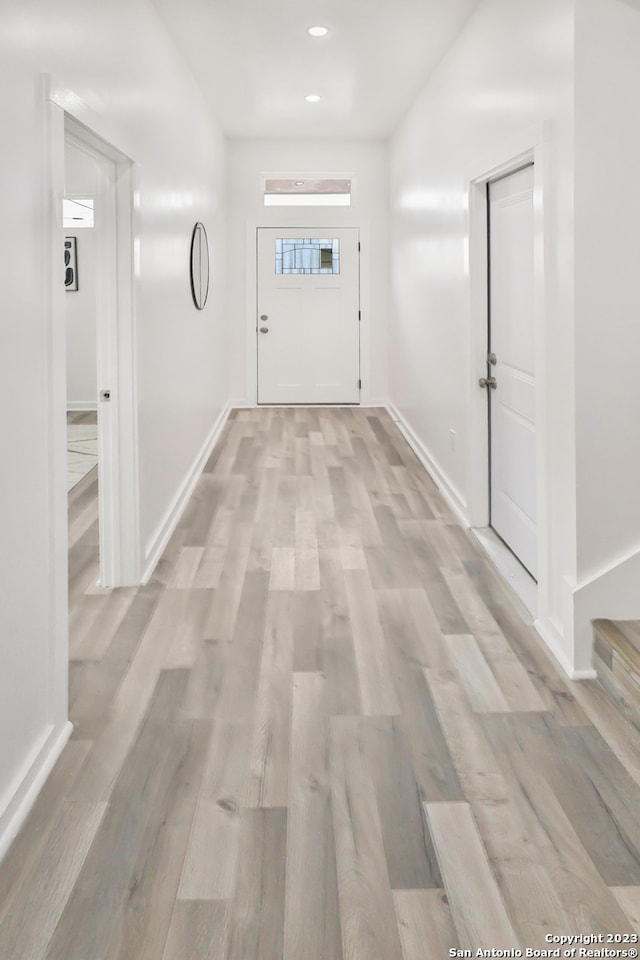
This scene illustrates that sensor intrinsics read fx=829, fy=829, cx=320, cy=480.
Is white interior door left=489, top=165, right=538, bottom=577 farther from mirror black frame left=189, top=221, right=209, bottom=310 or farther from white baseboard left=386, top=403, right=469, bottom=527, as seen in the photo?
mirror black frame left=189, top=221, right=209, bottom=310

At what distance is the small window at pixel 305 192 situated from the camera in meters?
8.39

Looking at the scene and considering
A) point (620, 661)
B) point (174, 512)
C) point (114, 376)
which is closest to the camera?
point (620, 661)

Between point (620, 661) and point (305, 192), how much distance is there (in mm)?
6946

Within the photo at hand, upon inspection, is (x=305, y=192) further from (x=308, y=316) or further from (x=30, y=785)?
(x=30, y=785)

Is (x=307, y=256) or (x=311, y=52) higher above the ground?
(x=311, y=52)

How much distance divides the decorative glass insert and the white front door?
10mm

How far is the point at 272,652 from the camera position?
9.64 ft

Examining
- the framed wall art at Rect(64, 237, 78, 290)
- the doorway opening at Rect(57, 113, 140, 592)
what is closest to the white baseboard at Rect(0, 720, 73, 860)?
the doorway opening at Rect(57, 113, 140, 592)

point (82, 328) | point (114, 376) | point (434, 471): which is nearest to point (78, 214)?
point (82, 328)

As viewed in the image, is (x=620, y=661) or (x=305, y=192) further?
(x=305, y=192)

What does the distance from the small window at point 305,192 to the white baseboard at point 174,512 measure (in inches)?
115

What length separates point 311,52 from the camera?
501 cm

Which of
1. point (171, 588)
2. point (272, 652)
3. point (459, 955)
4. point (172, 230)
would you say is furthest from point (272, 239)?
point (459, 955)

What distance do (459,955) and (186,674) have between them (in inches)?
56.4
